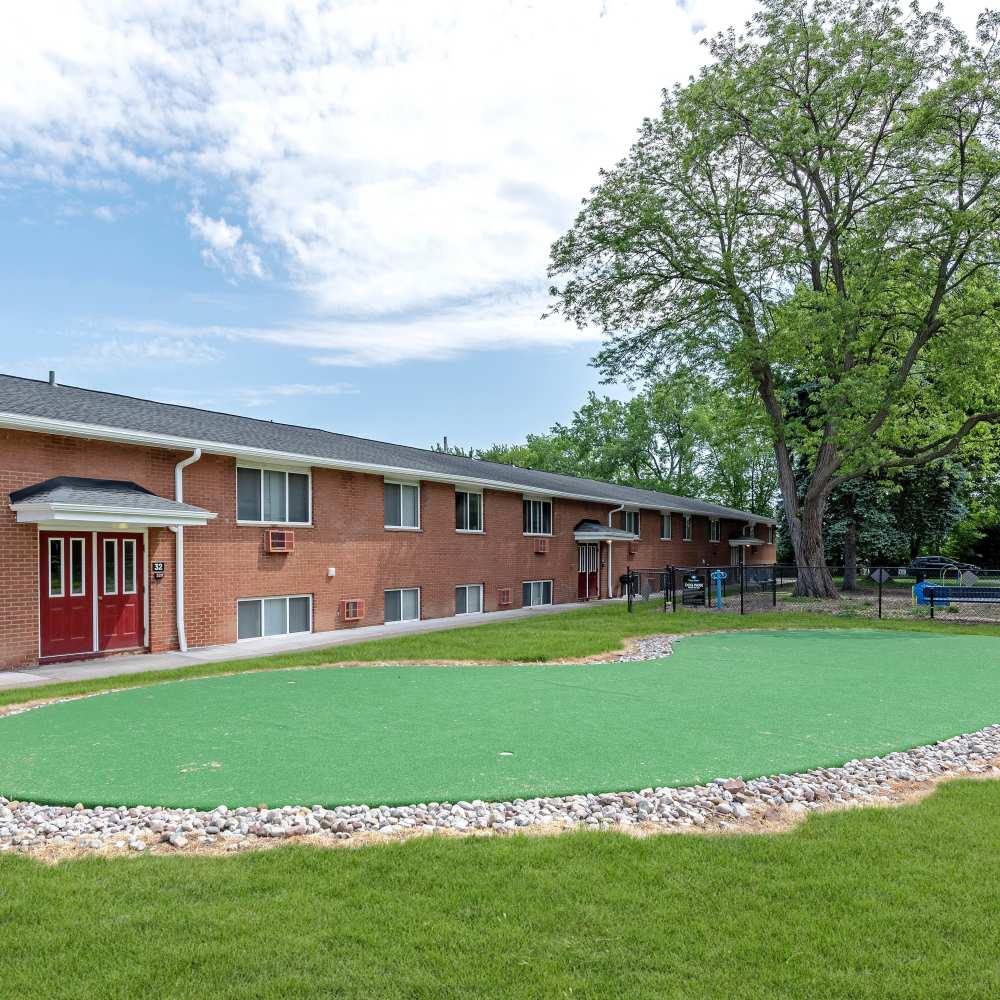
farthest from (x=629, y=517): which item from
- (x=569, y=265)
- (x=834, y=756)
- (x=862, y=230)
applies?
(x=834, y=756)

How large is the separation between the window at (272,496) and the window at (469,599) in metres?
6.08

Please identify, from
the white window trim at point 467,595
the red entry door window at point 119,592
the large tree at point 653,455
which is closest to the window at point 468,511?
the white window trim at point 467,595

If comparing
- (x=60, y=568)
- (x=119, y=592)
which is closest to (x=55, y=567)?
A: (x=60, y=568)

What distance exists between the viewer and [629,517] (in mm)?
29875

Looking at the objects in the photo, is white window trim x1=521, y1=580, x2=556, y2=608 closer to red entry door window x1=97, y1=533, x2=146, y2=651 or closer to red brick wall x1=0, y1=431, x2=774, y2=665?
red brick wall x1=0, y1=431, x2=774, y2=665

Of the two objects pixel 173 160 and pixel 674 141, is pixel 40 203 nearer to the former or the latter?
pixel 173 160

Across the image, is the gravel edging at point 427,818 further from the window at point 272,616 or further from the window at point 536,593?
the window at point 536,593

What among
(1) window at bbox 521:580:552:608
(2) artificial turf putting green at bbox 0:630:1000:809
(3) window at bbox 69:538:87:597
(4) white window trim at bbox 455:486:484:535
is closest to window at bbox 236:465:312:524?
(3) window at bbox 69:538:87:597

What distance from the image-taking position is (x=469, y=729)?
7.52 metres

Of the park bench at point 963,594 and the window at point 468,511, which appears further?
the window at point 468,511

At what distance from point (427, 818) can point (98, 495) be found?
915cm

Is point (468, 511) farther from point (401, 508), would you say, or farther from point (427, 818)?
point (427, 818)

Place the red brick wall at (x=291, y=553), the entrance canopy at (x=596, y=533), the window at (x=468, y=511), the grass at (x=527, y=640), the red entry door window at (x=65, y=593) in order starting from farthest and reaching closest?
the entrance canopy at (x=596, y=533) < the window at (x=468, y=511) < the red entry door window at (x=65, y=593) < the red brick wall at (x=291, y=553) < the grass at (x=527, y=640)

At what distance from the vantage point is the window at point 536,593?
942 inches
